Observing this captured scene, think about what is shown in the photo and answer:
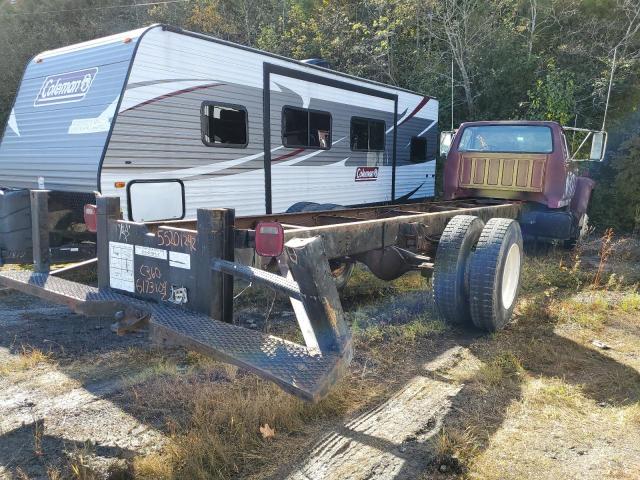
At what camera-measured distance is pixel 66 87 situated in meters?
5.93

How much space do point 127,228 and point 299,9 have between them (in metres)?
17.5

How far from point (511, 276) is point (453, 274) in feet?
2.65

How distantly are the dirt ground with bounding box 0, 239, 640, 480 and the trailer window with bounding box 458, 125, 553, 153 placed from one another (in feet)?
11.6

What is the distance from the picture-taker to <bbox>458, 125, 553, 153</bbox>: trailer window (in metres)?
7.58

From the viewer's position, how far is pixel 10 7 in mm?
19641

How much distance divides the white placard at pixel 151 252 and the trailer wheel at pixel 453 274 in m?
2.27

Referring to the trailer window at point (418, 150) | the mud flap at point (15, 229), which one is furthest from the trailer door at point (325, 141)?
the mud flap at point (15, 229)

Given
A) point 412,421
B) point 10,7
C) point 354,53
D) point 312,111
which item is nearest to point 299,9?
point 354,53

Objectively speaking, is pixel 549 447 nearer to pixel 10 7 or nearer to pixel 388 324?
pixel 388 324

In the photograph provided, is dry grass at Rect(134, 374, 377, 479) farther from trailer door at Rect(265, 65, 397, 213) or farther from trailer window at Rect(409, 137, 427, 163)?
trailer window at Rect(409, 137, 427, 163)

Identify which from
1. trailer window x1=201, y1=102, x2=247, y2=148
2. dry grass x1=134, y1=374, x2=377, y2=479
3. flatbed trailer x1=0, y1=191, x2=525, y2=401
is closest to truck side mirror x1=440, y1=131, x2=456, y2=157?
trailer window x1=201, y1=102, x2=247, y2=148

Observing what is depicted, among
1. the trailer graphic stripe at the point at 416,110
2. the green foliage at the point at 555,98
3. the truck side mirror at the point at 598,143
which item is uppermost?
the green foliage at the point at 555,98

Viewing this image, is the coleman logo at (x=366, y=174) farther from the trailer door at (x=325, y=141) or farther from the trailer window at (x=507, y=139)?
the trailer window at (x=507, y=139)

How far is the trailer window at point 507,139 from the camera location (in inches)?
298
